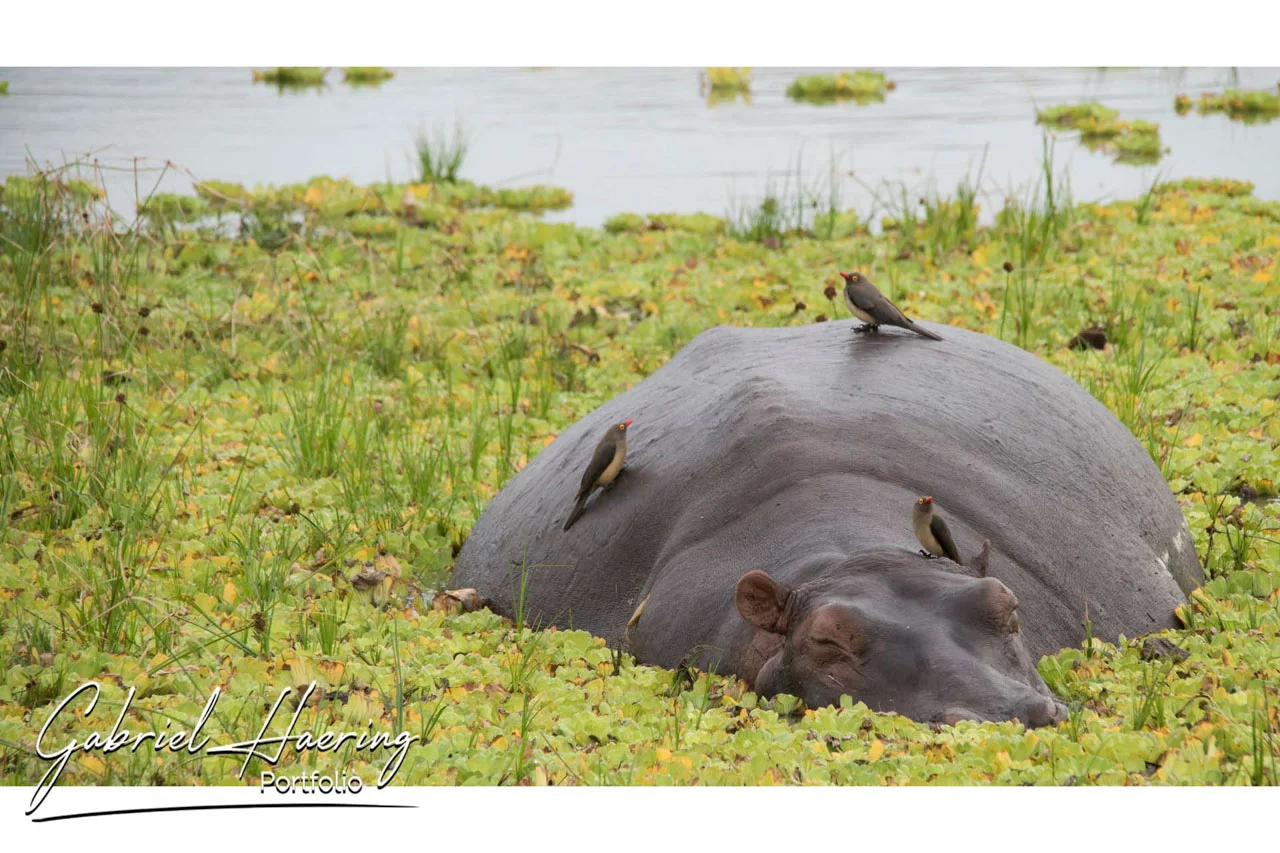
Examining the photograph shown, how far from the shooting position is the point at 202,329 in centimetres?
830

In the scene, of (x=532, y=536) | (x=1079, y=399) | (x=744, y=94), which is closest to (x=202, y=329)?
(x=532, y=536)

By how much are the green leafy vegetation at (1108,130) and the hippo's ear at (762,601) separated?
1092cm

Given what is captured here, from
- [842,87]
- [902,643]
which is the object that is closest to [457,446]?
[902,643]

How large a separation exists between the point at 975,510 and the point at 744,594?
104 centimetres

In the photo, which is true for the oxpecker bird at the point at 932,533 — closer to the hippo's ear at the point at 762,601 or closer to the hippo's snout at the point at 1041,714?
the hippo's ear at the point at 762,601

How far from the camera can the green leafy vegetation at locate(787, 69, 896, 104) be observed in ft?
54.6

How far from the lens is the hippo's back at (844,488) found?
4.24 metres

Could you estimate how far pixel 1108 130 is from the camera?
563 inches

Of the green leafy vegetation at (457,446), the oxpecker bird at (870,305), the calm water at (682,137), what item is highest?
the calm water at (682,137)

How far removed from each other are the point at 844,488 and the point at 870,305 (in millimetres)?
1167

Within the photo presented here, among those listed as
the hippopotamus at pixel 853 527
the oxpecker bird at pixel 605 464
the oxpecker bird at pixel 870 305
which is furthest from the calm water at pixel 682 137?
the oxpecker bird at pixel 605 464

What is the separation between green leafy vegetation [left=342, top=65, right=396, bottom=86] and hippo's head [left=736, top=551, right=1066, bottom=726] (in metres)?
8.86

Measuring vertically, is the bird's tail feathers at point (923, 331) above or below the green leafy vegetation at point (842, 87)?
below

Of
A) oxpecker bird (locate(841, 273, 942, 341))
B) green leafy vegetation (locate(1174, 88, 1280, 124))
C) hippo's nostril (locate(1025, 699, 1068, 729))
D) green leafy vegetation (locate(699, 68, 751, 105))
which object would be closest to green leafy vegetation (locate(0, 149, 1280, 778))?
hippo's nostril (locate(1025, 699, 1068, 729))
